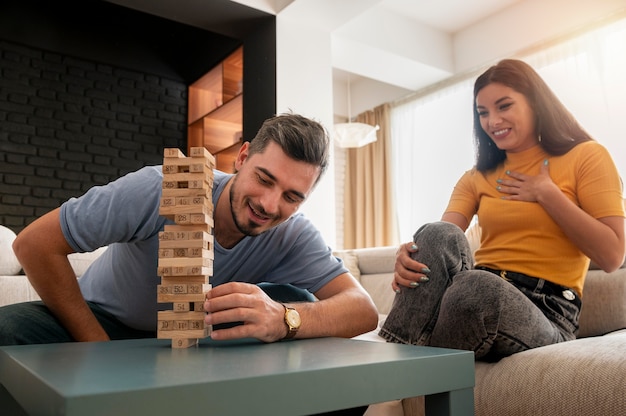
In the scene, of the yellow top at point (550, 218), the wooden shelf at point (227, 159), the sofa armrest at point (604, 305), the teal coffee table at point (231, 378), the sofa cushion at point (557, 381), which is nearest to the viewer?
the teal coffee table at point (231, 378)

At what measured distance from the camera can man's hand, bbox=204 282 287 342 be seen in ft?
2.81

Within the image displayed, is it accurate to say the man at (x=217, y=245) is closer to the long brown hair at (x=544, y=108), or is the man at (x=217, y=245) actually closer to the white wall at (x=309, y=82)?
the long brown hair at (x=544, y=108)

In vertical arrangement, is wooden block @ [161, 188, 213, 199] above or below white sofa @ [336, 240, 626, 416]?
above

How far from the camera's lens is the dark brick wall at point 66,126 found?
4.32 meters

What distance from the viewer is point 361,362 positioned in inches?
25.6

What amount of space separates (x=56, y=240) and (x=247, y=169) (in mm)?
Answer: 436

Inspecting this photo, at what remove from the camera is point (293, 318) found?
934 mm

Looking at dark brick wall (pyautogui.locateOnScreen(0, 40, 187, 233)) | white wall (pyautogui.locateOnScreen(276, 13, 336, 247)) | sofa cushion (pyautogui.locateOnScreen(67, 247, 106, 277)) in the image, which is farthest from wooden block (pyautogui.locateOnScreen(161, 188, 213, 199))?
dark brick wall (pyautogui.locateOnScreen(0, 40, 187, 233))

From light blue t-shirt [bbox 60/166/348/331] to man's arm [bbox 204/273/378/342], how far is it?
180 millimetres

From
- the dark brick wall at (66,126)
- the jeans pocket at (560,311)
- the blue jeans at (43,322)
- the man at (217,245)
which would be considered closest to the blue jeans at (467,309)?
the jeans pocket at (560,311)

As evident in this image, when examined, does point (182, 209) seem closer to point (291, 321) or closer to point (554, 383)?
point (291, 321)

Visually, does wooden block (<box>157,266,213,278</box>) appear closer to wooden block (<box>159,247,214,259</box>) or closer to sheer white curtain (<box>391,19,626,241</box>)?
wooden block (<box>159,247,214,259</box>)

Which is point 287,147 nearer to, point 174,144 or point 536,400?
point 536,400

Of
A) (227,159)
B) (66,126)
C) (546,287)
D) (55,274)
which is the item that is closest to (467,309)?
(546,287)
